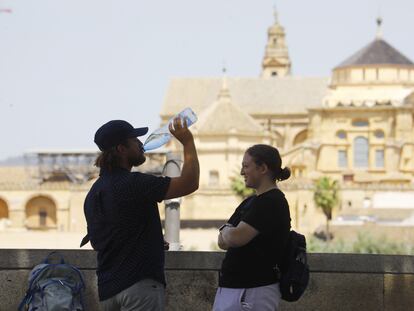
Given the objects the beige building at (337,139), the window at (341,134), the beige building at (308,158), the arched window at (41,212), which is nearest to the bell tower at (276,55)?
the beige building at (337,139)

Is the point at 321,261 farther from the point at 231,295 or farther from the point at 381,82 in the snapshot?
the point at 381,82

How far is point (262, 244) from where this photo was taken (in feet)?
26.7

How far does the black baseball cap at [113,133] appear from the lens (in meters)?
8.25

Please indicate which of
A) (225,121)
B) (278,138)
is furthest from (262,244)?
(278,138)

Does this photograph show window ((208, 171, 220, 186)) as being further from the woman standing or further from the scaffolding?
the woman standing

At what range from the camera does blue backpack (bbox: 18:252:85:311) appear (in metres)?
8.24

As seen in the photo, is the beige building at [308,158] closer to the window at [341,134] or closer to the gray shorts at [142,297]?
the window at [341,134]

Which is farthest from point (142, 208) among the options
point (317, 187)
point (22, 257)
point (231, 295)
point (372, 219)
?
point (317, 187)

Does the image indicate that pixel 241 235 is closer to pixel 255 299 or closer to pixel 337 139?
pixel 255 299

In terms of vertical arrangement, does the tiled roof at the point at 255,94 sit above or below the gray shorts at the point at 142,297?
above

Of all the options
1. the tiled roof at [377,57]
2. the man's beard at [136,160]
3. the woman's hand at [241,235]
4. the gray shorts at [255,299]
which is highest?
the tiled roof at [377,57]

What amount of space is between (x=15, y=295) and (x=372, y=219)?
69.3m

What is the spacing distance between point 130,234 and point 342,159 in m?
89.9

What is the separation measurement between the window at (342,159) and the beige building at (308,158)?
8 cm
